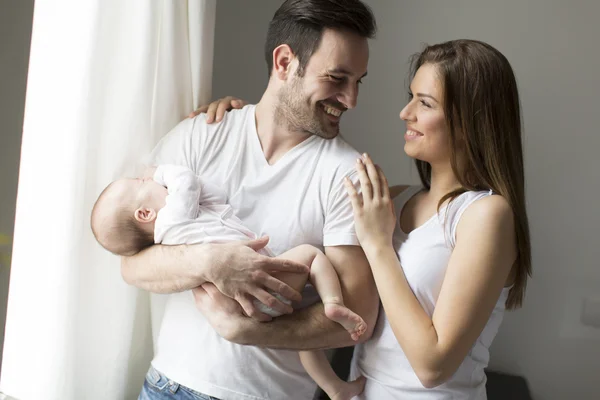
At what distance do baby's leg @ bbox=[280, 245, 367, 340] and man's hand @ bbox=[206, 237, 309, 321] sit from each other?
0.06 meters

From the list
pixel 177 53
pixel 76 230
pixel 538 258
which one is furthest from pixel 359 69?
pixel 538 258

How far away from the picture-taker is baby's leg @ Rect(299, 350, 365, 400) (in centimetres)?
175

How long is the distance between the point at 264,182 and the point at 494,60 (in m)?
0.69

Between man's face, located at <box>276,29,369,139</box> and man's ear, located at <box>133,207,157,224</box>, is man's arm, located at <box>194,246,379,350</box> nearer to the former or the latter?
Answer: man's ear, located at <box>133,207,157,224</box>

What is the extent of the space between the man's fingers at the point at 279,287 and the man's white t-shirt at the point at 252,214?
19 cm

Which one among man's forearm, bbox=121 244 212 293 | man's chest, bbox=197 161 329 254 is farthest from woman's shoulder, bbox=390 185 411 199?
man's forearm, bbox=121 244 212 293

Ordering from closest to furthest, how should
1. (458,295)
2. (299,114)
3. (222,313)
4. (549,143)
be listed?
(458,295)
(222,313)
(299,114)
(549,143)

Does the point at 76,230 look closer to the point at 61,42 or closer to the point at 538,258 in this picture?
the point at 61,42

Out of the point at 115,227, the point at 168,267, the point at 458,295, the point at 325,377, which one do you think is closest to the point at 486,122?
the point at 458,295

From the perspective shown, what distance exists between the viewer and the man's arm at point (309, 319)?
1.64m

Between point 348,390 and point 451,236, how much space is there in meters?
0.50

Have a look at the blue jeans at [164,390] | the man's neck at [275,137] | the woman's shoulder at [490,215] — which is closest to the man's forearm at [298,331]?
the blue jeans at [164,390]

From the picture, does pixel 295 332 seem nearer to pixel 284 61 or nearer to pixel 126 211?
pixel 126 211

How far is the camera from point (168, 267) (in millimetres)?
1683
